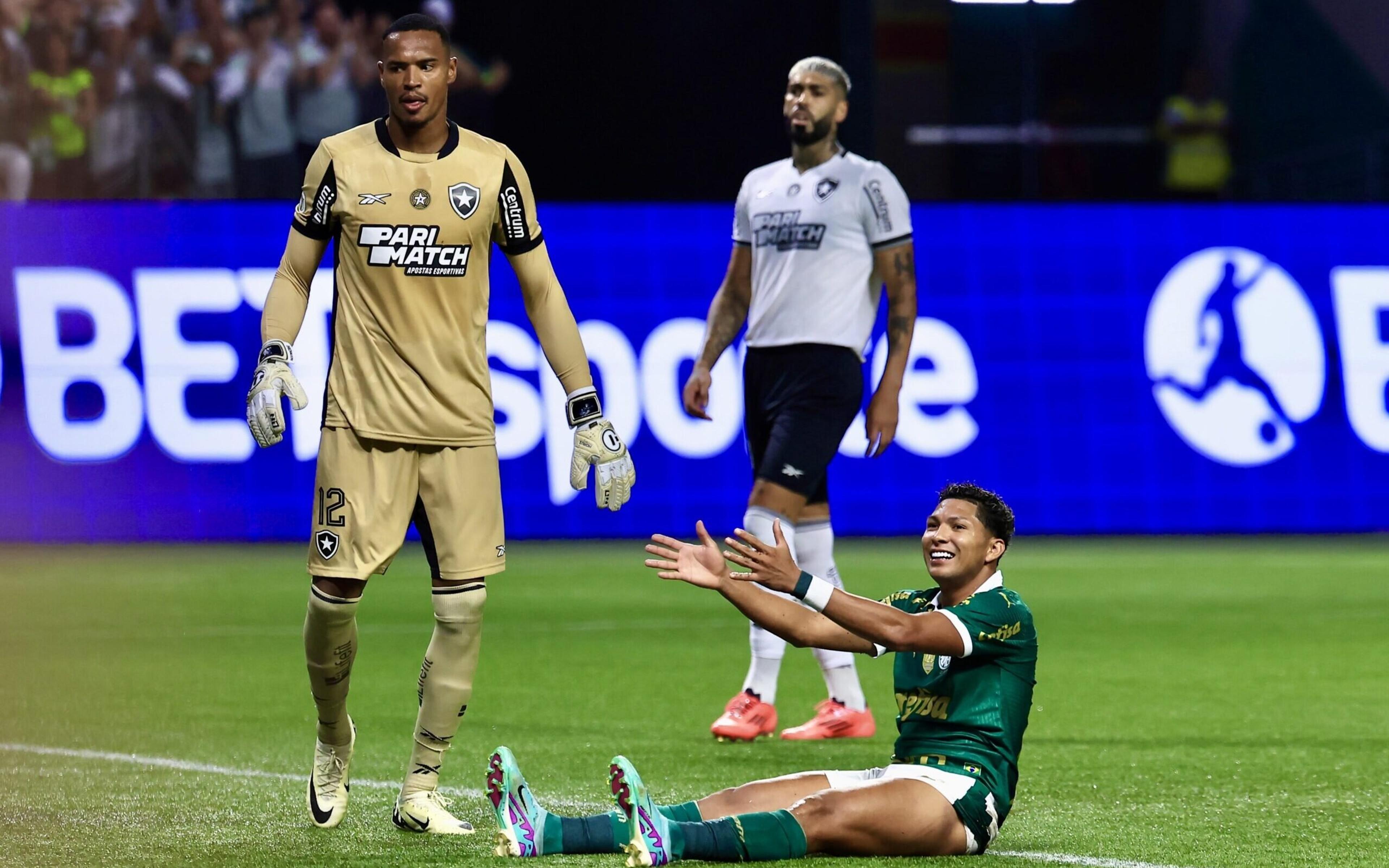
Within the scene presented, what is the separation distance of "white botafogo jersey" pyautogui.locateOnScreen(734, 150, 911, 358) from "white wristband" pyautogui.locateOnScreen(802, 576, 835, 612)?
301 centimetres

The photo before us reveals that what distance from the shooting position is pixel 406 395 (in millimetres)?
5566

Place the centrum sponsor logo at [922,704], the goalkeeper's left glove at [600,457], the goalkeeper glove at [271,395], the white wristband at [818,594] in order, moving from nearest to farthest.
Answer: the white wristband at [818,594]
the centrum sponsor logo at [922,704]
the goalkeeper glove at [271,395]
the goalkeeper's left glove at [600,457]

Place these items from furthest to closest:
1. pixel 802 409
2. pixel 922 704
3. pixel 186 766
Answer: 1. pixel 802 409
2. pixel 186 766
3. pixel 922 704

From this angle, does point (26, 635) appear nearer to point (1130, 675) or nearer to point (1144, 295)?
point (1130, 675)

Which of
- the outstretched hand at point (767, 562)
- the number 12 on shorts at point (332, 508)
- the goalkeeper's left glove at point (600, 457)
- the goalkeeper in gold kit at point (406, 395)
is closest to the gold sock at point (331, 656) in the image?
the goalkeeper in gold kit at point (406, 395)

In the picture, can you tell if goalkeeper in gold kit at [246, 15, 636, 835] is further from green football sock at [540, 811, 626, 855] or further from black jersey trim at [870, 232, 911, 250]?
black jersey trim at [870, 232, 911, 250]

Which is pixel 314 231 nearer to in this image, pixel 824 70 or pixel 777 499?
pixel 777 499

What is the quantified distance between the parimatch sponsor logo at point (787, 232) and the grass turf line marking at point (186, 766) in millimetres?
2565

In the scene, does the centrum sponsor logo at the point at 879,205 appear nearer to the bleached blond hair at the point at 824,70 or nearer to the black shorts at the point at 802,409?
the bleached blond hair at the point at 824,70

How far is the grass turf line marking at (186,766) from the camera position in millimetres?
6266

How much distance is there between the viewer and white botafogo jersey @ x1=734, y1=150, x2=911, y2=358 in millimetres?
7742

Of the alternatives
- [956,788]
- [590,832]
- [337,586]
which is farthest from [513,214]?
[956,788]

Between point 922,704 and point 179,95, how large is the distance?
11.8 metres

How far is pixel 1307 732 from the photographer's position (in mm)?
7465
